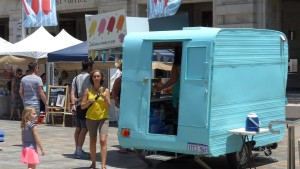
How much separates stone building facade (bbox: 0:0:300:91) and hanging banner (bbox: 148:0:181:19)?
3.24 meters

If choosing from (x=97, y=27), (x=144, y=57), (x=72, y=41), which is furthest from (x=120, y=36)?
(x=72, y=41)

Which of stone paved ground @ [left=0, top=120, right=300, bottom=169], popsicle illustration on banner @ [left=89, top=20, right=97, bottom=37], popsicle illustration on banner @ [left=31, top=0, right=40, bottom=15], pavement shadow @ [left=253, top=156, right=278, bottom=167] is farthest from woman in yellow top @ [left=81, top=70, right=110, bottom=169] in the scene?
popsicle illustration on banner @ [left=31, top=0, right=40, bottom=15]

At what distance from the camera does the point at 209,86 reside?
8.09 meters

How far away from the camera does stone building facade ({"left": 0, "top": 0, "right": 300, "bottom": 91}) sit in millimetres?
18250

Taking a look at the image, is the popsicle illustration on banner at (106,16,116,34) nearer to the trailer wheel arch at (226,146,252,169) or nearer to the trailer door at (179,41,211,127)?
the trailer door at (179,41,211,127)

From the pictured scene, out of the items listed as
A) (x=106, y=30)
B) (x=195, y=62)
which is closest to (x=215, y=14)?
(x=106, y=30)

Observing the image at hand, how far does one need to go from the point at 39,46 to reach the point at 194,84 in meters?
10.7

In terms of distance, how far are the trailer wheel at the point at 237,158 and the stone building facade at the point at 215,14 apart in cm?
864

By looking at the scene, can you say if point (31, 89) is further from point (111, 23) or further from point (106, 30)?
point (111, 23)

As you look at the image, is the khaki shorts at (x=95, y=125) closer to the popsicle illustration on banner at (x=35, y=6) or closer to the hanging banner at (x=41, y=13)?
the hanging banner at (x=41, y=13)

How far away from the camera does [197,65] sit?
8.22 m

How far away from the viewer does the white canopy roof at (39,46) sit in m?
17.7

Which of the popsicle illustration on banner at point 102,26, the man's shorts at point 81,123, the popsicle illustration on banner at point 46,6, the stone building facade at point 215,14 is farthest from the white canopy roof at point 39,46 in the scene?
the man's shorts at point 81,123

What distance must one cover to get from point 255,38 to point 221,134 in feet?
5.58
